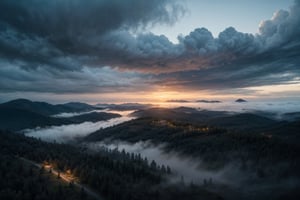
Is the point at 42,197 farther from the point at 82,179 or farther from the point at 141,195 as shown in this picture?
the point at 141,195

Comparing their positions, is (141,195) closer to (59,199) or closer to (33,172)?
(59,199)

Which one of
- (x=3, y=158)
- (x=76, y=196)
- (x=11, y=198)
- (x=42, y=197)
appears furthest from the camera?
(x=3, y=158)

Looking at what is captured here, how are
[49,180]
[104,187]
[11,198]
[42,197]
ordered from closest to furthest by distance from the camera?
1. [11,198]
2. [42,197]
3. [49,180]
4. [104,187]

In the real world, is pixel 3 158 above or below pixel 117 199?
above

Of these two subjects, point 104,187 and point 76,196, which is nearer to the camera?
point 76,196

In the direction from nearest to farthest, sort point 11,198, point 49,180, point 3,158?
point 11,198 → point 49,180 → point 3,158

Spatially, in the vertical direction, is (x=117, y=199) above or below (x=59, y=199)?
below

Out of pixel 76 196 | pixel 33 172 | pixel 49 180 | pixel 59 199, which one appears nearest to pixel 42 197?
pixel 59 199

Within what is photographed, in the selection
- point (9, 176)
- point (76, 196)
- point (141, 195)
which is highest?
point (9, 176)

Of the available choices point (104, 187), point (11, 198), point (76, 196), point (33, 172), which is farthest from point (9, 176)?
point (104, 187)
